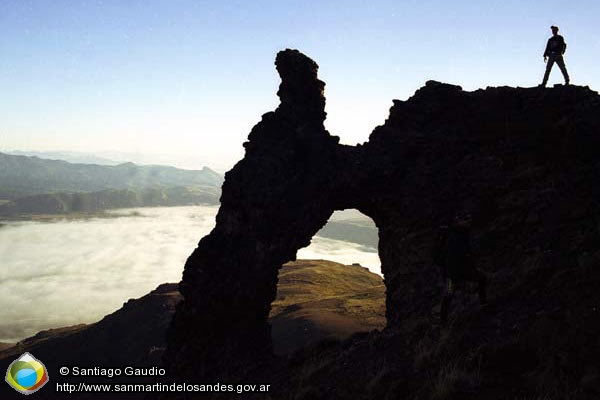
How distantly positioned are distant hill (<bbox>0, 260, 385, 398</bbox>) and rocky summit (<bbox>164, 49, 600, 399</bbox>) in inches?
776

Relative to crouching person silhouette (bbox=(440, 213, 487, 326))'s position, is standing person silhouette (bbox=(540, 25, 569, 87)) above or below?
above

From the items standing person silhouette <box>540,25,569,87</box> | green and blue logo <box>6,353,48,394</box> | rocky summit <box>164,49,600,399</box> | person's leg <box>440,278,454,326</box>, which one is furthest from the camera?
green and blue logo <box>6,353,48,394</box>

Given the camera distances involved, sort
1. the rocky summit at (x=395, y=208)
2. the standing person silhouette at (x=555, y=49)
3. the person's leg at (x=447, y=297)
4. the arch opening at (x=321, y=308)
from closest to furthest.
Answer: the person's leg at (x=447, y=297) < the rocky summit at (x=395, y=208) < the standing person silhouette at (x=555, y=49) < the arch opening at (x=321, y=308)

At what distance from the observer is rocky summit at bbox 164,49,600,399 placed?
44.1ft

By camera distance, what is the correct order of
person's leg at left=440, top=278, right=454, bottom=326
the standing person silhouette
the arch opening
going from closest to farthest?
1. person's leg at left=440, top=278, right=454, bottom=326
2. the standing person silhouette
3. the arch opening

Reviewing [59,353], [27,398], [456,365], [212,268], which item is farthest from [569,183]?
[59,353]

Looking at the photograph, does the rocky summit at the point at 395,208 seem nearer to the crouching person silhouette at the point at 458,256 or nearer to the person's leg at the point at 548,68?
the person's leg at the point at 548,68

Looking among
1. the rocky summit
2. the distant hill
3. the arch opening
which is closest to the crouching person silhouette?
the rocky summit

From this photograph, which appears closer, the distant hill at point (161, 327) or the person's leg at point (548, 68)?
the person's leg at point (548, 68)

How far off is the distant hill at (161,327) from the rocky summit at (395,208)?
64.7 ft

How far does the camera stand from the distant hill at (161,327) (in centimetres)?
4416

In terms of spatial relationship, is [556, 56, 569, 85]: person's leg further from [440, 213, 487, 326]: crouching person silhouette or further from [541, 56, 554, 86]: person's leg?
[440, 213, 487, 326]: crouching person silhouette

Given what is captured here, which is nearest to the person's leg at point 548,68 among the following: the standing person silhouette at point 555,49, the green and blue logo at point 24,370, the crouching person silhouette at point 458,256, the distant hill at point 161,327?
the standing person silhouette at point 555,49

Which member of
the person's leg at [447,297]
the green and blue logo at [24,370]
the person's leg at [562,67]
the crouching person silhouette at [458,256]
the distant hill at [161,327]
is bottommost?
the distant hill at [161,327]
